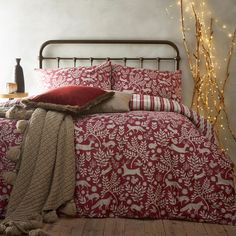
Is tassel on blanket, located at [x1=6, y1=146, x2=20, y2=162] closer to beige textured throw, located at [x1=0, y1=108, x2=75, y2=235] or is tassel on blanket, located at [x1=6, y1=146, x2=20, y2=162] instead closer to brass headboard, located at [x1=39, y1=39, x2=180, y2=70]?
beige textured throw, located at [x1=0, y1=108, x2=75, y2=235]

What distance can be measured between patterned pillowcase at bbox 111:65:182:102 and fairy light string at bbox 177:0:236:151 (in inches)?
17.2

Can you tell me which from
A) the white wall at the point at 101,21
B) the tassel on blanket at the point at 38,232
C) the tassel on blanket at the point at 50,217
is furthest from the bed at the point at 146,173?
the white wall at the point at 101,21

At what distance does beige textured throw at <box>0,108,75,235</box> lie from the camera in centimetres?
237

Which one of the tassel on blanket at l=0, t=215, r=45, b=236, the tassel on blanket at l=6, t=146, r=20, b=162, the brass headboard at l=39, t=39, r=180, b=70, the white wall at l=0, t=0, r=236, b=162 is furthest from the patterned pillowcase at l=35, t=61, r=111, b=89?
the tassel on blanket at l=0, t=215, r=45, b=236

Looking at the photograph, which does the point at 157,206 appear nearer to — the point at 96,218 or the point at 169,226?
the point at 169,226

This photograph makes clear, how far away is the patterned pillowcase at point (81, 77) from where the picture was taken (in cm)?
368

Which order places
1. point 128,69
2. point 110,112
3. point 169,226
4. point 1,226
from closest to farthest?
1. point 1,226
2. point 169,226
3. point 110,112
4. point 128,69

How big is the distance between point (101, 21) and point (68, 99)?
1.65 meters

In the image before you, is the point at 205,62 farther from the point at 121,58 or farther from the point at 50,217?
the point at 50,217

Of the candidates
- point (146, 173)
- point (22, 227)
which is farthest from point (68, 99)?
point (22, 227)

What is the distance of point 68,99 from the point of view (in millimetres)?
2738

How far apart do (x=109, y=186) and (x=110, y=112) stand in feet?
1.95

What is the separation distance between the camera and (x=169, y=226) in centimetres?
237

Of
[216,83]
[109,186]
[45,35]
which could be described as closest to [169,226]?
[109,186]
